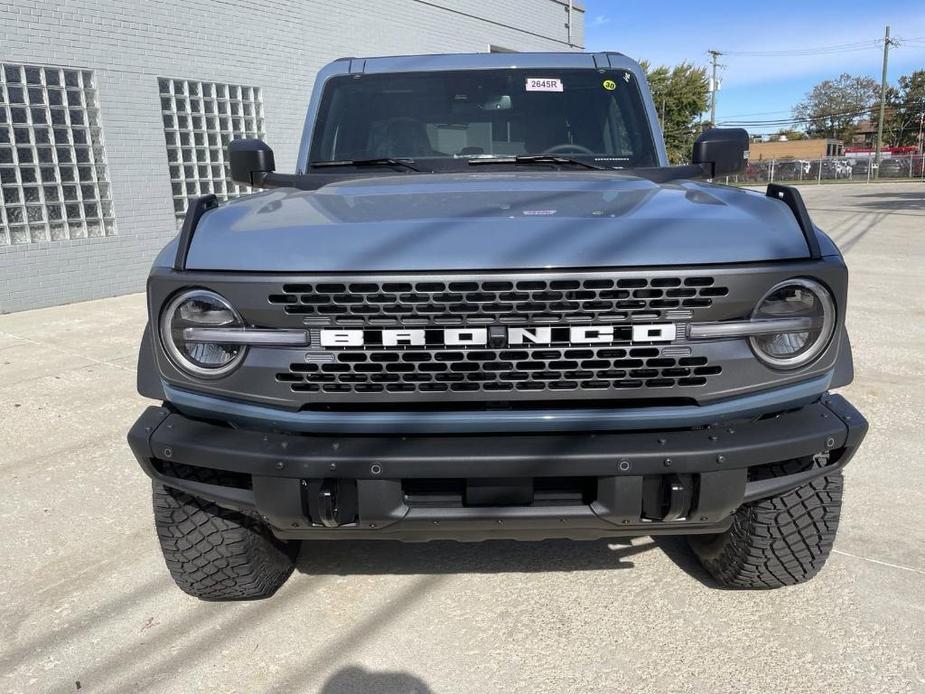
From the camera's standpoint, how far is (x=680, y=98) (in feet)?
144

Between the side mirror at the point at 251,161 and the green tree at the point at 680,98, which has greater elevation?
the green tree at the point at 680,98

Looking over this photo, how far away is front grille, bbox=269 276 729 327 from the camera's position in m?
1.93

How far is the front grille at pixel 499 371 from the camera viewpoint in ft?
6.51

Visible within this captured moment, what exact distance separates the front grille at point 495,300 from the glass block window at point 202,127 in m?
8.65

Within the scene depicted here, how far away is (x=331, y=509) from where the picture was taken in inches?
79.0

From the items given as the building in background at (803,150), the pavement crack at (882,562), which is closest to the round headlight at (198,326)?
the pavement crack at (882,562)

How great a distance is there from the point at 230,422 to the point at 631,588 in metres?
1.58

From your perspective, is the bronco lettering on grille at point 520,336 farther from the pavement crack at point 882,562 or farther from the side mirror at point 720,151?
the pavement crack at point 882,562

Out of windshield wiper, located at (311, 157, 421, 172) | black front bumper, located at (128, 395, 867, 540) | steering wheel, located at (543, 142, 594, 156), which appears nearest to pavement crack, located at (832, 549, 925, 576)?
black front bumper, located at (128, 395, 867, 540)

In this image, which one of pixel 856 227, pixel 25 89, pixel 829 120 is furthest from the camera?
pixel 829 120

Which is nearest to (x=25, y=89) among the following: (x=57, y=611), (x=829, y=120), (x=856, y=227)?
(x=57, y=611)

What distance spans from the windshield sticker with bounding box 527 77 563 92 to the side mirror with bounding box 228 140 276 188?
1.29 m

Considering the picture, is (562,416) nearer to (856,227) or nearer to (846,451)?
(846,451)

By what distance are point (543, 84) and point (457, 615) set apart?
249 centimetres
